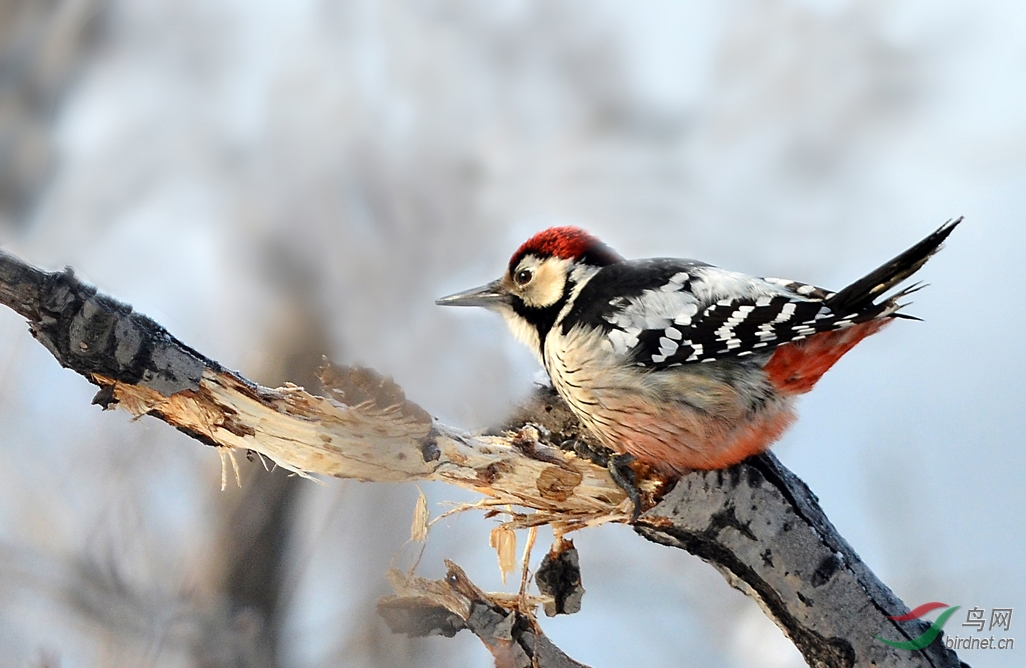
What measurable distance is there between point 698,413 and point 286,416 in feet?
2.11

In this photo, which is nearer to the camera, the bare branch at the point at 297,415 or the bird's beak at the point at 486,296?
the bare branch at the point at 297,415

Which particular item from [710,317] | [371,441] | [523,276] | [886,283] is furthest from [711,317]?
[371,441]

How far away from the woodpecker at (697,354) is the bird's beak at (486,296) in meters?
0.18

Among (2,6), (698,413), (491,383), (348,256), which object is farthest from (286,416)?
(2,6)

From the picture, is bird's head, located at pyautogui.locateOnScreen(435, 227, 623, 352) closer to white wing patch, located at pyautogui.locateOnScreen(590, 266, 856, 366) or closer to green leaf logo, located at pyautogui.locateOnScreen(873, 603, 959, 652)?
white wing patch, located at pyautogui.locateOnScreen(590, 266, 856, 366)

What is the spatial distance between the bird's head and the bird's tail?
0.46 metres

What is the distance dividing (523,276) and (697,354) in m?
0.39

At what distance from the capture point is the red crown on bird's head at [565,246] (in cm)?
149

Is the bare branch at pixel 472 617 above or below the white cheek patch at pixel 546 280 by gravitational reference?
below

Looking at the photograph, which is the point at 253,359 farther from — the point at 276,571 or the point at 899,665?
the point at 899,665

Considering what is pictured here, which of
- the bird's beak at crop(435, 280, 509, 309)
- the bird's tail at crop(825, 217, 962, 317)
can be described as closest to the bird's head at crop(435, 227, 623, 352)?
the bird's beak at crop(435, 280, 509, 309)

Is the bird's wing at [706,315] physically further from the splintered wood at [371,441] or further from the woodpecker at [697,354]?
the splintered wood at [371,441]

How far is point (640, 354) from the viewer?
1316 mm

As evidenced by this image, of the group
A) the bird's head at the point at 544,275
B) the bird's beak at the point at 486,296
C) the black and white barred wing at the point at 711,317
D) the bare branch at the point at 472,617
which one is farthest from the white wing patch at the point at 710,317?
the bare branch at the point at 472,617
